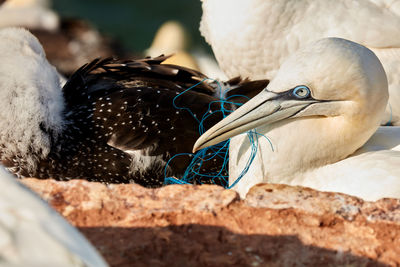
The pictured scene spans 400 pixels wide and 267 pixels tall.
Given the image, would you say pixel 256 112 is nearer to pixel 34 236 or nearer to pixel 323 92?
pixel 323 92

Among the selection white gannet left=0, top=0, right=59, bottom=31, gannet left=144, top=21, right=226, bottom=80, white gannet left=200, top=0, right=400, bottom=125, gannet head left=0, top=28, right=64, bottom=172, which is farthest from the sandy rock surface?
white gannet left=0, top=0, right=59, bottom=31

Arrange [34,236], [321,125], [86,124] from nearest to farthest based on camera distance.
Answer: [34,236]
[321,125]
[86,124]

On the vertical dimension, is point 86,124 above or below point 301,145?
below

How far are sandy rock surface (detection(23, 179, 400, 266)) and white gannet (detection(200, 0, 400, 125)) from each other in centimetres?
186

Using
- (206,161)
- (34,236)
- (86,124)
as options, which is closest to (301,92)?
(206,161)

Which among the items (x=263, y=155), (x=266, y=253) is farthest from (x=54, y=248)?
(x=263, y=155)

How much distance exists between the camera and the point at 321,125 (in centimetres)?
313

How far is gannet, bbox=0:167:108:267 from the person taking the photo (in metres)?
1.51

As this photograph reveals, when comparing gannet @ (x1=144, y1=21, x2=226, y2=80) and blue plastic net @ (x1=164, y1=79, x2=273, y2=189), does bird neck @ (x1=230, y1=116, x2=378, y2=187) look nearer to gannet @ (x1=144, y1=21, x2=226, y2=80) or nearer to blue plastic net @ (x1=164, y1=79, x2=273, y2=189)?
blue plastic net @ (x1=164, y1=79, x2=273, y2=189)

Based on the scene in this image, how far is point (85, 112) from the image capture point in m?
3.81

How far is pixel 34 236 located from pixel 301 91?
5.48 feet

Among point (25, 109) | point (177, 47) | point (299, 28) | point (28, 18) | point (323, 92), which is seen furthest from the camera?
point (177, 47)

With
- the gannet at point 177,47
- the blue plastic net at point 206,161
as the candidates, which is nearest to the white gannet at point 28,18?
the gannet at point 177,47

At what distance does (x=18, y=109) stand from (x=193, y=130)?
92 centimetres
